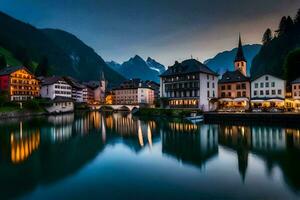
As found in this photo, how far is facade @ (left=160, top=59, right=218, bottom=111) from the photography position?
2586 inches

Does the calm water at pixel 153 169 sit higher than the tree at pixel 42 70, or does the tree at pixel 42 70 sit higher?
the tree at pixel 42 70

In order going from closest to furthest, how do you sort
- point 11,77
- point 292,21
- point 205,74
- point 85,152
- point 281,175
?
point 281,175 → point 85,152 → point 205,74 → point 11,77 → point 292,21

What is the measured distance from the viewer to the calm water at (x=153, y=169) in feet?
47.6

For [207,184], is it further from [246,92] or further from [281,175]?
[246,92]

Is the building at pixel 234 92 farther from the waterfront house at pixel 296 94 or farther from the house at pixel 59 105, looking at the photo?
the house at pixel 59 105

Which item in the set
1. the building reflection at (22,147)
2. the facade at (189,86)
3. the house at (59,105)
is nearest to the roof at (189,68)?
the facade at (189,86)

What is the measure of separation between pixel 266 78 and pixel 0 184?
65155 mm

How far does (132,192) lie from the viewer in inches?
576

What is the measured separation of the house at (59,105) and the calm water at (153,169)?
5382 cm

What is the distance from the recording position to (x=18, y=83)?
81938 mm

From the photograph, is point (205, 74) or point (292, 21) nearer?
point (205, 74)

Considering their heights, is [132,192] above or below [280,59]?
Result: below

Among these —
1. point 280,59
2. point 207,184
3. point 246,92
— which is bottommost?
point 207,184

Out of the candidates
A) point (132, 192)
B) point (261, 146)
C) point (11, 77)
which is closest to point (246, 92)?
point (261, 146)
